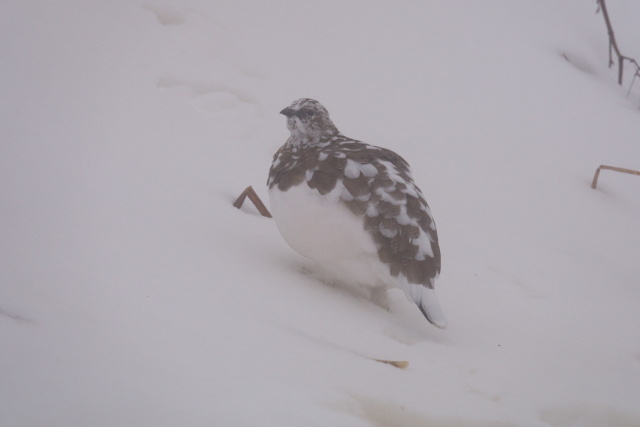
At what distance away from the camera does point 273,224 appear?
103 inches

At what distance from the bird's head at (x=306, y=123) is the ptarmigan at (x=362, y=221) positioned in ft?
0.58

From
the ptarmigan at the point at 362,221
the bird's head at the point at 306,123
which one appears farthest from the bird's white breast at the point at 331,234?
the bird's head at the point at 306,123

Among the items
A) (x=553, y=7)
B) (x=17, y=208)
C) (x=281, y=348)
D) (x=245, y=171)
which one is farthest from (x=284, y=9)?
(x=281, y=348)

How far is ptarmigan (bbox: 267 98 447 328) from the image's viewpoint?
1976 mm

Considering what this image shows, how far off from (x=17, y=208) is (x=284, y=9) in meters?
2.72

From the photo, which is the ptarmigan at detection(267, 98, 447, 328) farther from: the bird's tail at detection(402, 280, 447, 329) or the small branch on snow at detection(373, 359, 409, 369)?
the small branch on snow at detection(373, 359, 409, 369)

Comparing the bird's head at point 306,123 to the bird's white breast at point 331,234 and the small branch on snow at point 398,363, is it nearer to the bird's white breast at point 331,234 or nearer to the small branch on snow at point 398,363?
the bird's white breast at point 331,234

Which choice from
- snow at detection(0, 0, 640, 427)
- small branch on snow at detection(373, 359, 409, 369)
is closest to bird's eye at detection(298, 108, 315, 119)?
snow at detection(0, 0, 640, 427)

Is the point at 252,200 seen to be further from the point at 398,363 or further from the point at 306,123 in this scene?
the point at 398,363

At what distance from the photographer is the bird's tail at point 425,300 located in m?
1.92

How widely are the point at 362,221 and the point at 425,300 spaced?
30 centimetres

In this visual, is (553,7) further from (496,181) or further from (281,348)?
(281,348)

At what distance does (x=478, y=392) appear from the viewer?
66.0 inches

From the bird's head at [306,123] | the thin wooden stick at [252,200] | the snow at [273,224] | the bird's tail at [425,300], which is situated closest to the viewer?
the snow at [273,224]
